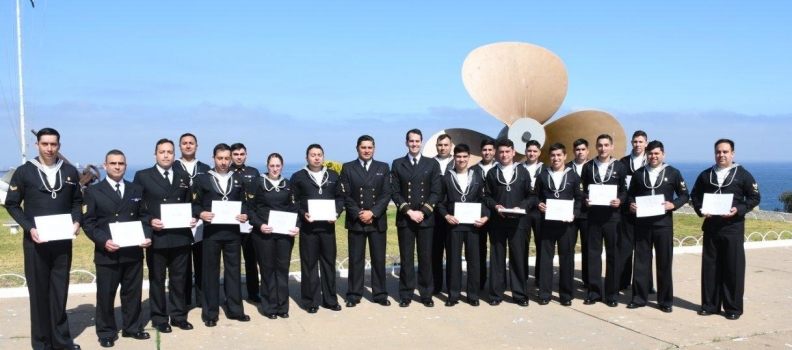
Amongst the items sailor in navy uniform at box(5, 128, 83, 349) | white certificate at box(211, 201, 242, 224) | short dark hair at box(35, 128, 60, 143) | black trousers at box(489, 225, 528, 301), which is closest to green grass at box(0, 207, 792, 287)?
black trousers at box(489, 225, 528, 301)

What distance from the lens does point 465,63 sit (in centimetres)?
1037

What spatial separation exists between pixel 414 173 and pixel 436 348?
1.96m

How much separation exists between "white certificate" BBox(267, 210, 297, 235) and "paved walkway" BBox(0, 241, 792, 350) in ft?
2.75

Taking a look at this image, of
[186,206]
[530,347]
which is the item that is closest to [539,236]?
[530,347]

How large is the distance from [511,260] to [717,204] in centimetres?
198

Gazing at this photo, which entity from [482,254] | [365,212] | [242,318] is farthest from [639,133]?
[242,318]

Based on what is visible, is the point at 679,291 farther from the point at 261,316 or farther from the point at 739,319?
the point at 261,316

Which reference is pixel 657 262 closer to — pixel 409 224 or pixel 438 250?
pixel 438 250

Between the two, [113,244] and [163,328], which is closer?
[113,244]

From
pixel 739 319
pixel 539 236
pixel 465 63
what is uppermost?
pixel 465 63

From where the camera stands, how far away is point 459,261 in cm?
658

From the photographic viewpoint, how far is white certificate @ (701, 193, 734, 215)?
5.83 metres

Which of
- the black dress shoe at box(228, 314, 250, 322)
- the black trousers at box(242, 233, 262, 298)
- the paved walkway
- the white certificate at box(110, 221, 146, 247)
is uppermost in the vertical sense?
the white certificate at box(110, 221, 146, 247)

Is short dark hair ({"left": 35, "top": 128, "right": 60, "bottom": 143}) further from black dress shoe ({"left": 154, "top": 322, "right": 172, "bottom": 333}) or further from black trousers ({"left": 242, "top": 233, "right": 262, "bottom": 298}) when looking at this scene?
black trousers ({"left": 242, "top": 233, "right": 262, "bottom": 298})
